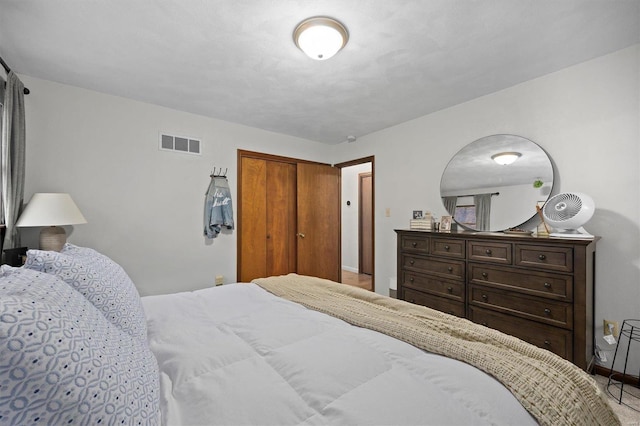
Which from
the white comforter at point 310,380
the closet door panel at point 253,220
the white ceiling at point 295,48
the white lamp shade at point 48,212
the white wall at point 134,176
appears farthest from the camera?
the closet door panel at point 253,220

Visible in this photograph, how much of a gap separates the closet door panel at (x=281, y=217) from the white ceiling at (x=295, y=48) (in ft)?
4.31

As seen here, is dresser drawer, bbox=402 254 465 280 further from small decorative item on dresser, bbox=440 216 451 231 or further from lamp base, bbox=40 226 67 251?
lamp base, bbox=40 226 67 251

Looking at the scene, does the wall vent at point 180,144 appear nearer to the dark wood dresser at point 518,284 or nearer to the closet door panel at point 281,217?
the closet door panel at point 281,217

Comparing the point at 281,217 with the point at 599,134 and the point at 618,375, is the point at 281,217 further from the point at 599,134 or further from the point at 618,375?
the point at 618,375

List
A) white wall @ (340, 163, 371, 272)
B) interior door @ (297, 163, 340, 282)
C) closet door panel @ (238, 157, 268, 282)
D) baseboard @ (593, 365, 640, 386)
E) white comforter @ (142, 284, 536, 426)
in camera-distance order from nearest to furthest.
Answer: white comforter @ (142, 284, 536, 426), baseboard @ (593, 365, 640, 386), closet door panel @ (238, 157, 268, 282), interior door @ (297, 163, 340, 282), white wall @ (340, 163, 371, 272)

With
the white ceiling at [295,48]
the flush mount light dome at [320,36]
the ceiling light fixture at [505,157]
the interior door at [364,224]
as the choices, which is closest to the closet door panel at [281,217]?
the white ceiling at [295,48]

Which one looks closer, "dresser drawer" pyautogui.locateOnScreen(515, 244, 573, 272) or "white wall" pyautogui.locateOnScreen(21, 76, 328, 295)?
"dresser drawer" pyautogui.locateOnScreen(515, 244, 573, 272)

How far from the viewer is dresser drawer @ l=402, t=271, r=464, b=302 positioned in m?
2.54

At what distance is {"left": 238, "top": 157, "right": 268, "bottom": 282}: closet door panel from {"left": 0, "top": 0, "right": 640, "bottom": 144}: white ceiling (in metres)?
1.10

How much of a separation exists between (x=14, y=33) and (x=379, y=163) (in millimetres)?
3629

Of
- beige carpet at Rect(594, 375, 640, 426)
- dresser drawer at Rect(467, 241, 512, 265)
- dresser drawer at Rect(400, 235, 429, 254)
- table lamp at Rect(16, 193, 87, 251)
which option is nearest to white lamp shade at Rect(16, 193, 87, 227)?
table lamp at Rect(16, 193, 87, 251)

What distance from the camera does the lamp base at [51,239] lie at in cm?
226

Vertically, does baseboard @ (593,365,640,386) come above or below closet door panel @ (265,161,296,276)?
below

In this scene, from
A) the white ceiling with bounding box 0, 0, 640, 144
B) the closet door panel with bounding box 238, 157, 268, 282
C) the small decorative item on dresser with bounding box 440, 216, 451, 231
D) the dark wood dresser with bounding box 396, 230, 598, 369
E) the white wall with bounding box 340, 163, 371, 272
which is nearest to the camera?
the white ceiling with bounding box 0, 0, 640, 144
